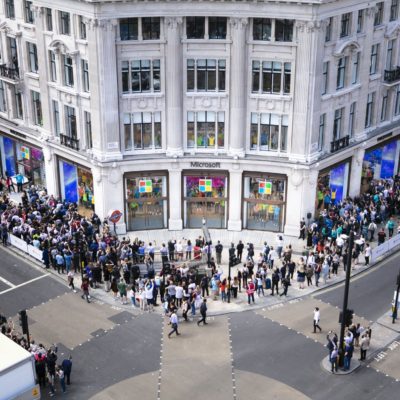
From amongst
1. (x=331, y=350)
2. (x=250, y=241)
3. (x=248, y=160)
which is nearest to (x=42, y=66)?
(x=248, y=160)

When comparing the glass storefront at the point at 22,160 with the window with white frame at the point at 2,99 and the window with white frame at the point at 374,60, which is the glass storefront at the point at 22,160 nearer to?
the window with white frame at the point at 2,99

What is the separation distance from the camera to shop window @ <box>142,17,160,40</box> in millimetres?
42188

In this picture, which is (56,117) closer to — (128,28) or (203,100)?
(128,28)

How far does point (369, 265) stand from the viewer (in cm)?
4234

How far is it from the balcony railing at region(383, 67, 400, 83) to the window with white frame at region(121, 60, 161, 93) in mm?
16913

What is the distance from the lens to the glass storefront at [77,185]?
47531 mm

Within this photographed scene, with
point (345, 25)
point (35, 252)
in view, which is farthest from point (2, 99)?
point (345, 25)

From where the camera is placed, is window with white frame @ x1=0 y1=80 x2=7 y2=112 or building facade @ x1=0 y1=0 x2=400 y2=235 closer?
building facade @ x1=0 y1=0 x2=400 y2=235

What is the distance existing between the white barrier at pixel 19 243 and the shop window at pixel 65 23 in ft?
44.8

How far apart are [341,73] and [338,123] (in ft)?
11.4

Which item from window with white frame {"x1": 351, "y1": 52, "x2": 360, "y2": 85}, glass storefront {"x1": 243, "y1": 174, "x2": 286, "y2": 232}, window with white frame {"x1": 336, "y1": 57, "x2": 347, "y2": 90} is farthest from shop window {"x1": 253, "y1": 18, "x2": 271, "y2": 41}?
glass storefront {"x1": 243, "y1": 174, "x2": 286, "y2": 232}

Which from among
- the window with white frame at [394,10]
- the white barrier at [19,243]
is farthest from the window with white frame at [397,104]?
the white barrier at [19,243]

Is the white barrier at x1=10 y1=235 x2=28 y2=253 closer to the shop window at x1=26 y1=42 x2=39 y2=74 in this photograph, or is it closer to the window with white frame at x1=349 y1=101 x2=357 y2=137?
the shop window at x1=26 y1=42 x2=39 y2=74

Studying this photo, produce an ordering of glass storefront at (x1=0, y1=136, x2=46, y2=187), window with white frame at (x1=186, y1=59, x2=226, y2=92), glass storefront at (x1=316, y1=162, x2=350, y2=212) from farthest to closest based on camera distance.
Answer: glass storefront at (x1=0, y1=136, x2=46, y2=187), glass storefront at (x1=316, y1=162, x2=350, y2=212), window with white frame at (x1=186, y1=59, x2=226, y2=92)
